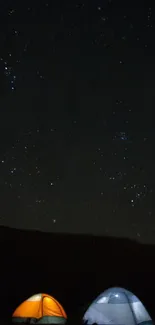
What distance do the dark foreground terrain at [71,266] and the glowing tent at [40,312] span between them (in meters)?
8.12

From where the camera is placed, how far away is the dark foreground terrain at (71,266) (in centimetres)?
1916

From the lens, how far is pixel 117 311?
8.12 meters

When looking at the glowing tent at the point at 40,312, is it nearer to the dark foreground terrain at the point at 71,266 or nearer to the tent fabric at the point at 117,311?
the tent fabric at the point at 117,311

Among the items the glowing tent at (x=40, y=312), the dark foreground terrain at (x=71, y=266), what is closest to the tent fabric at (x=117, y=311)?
the glowing tent at (x=40, y=312)

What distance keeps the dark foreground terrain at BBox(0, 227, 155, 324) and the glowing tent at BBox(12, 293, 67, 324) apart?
8117 millimetres

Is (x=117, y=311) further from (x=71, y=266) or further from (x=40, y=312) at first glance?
(x=71, y=266)

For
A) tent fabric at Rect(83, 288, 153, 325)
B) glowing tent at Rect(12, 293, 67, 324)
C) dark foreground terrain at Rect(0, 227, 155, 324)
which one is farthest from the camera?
A: dark foreground terrain at Rect(0, 227, 155, 324)

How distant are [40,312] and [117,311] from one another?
148cm

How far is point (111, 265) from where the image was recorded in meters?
25.6

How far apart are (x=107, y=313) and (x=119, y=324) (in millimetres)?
301

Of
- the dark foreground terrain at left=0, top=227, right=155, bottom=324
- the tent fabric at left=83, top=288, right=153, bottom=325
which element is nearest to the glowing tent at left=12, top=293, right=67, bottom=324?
the tent fabric at left=83, top=288, right=153, bottom=325

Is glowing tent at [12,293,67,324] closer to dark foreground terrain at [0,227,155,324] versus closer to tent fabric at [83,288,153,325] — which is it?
tent fabric at [83,288,153,325]

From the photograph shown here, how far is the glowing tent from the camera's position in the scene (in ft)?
27.2

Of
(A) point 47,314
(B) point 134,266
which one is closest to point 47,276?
(B) point 134,266
